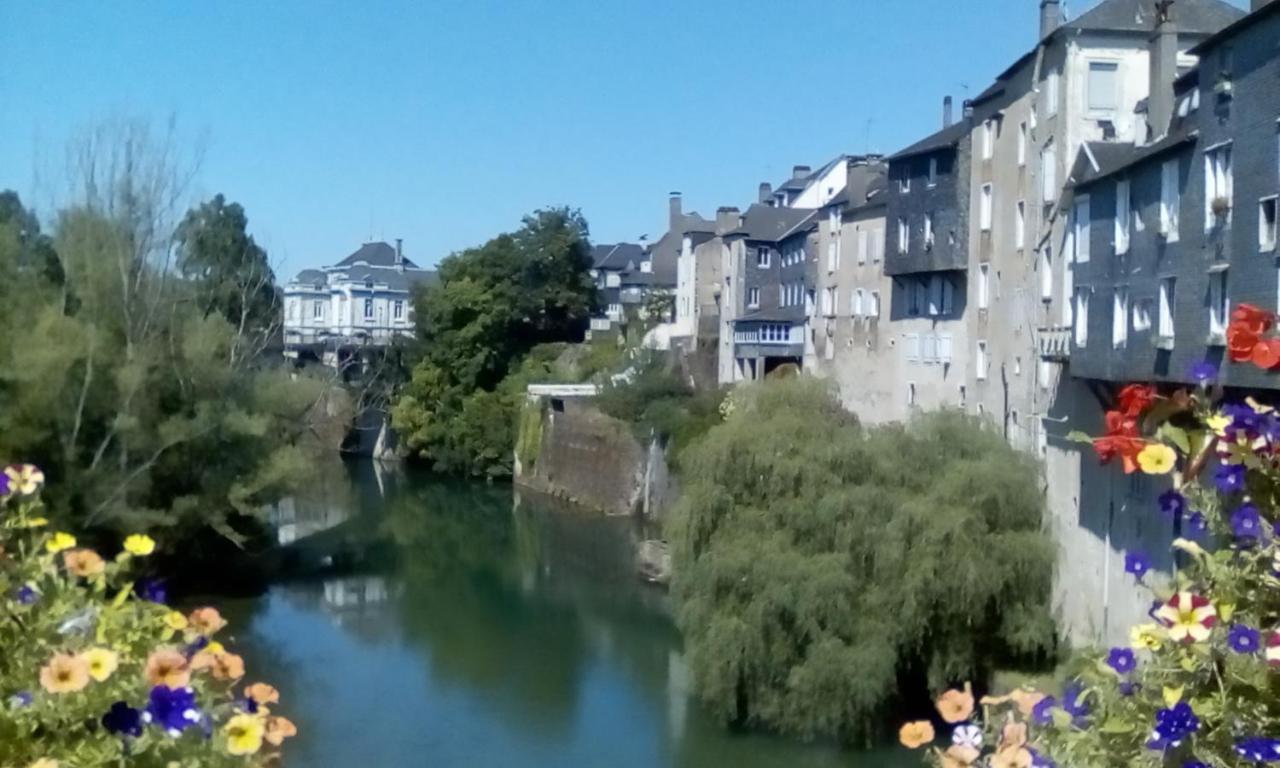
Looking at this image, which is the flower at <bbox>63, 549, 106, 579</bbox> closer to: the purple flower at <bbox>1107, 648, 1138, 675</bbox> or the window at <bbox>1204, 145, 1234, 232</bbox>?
the purple flower at <bbox>1107, 648, 1138, 675</bbox>

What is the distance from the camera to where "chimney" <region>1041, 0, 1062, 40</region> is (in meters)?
22.8

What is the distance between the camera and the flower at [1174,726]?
2744 mm

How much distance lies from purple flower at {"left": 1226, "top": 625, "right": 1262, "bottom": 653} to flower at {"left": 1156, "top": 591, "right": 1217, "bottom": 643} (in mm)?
61

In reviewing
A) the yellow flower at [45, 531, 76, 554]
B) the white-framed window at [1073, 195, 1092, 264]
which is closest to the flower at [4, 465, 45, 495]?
the yellow flower at [45, 531, 76, 554]

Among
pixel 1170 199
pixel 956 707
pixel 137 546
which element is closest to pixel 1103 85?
pixel 1170 199

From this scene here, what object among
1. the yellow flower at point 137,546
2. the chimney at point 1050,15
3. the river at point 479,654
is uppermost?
the chimney at point 1050,15

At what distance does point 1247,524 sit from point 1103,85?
18.7m

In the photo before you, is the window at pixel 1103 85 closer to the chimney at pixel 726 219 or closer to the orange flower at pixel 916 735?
the orange flower at pixel 916 735

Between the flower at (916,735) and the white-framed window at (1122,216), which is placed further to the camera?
the white-framed window at (1122,216)

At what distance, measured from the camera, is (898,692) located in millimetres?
17094

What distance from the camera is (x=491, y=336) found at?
50.3m

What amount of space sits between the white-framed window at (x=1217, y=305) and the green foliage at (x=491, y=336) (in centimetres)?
3558

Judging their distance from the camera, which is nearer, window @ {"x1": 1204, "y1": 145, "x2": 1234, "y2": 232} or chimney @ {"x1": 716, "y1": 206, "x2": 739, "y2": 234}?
window @ {"x1": 1204, "y1": 145, "x2": 1234, "y2": 232}

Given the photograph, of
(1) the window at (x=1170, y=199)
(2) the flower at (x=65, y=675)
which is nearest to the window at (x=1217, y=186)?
(1) the window at (x=1170, y=199)
